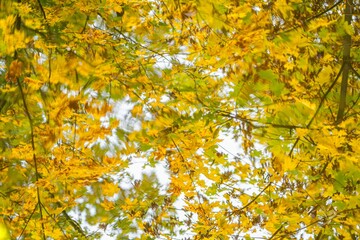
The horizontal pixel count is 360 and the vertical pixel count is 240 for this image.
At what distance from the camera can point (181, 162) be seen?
11.0 feet

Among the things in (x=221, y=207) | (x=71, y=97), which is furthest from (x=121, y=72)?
(x=221, y=207)

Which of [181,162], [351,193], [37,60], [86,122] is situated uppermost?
[37,60]

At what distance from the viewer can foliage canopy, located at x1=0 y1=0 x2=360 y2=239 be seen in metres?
2.93

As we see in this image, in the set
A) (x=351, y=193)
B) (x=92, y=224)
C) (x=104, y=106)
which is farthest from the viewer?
(x=92, y=224)

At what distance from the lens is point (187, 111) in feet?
11.6

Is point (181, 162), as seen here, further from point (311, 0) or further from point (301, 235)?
point (311, 0)

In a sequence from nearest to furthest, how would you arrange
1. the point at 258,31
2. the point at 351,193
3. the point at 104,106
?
the point at 258,31 < the point at 351,193 < the point at 104,106

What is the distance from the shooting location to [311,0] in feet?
11.3

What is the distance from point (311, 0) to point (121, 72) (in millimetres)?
1371

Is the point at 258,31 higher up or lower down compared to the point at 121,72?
lower down

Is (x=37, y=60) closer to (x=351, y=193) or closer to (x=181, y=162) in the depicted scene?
A: (x=181, y=162)

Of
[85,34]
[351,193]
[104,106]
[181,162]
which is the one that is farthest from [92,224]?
[351,193]

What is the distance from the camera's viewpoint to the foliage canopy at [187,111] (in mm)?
2926

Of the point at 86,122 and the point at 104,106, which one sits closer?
the point at 86,122
